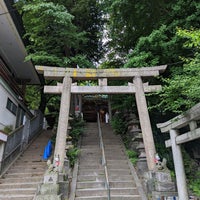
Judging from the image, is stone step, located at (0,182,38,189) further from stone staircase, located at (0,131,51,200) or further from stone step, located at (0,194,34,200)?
stone step, located at (0,194,34,200)

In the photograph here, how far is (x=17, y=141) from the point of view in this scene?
9.57 metres

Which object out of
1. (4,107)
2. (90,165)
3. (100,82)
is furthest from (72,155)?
(4,107)

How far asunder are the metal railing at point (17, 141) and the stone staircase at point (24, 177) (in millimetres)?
293

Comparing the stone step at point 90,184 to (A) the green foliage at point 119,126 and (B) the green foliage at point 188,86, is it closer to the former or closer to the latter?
(B) the green foliage at point 188,86

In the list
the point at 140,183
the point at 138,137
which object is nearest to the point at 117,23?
the point at 138,137

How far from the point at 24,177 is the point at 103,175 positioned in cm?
309

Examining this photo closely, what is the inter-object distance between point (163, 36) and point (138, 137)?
4303 mm

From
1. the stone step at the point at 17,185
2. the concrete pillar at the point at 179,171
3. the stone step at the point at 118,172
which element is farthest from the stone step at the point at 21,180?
the concrete pillar at the point at 179,171

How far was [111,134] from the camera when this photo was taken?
11.4 meters

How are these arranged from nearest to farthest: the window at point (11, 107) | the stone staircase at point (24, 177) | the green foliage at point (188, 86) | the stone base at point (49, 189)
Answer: the green foliage at point (188, 86) → the stone base at point (49, 189) → the stone staircase at point (24, 177) → the window at point (11, 107)

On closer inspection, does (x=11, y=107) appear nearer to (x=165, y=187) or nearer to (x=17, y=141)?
(x=17, y=141)

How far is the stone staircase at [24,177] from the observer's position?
6.18 metres

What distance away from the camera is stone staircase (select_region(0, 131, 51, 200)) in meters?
6.18

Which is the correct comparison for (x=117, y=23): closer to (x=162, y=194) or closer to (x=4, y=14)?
(x=4, y=14)
